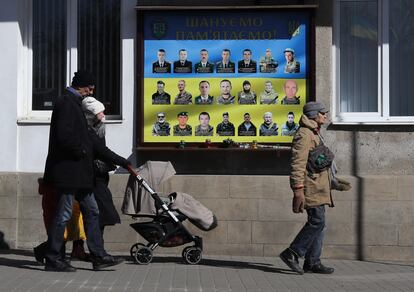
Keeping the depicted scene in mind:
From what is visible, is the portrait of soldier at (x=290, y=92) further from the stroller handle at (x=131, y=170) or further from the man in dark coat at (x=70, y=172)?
the man in dark coat at (x=70, y=172)

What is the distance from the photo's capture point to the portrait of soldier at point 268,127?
1005 cm

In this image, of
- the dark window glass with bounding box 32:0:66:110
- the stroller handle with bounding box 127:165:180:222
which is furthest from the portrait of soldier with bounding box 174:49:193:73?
the stroller handle with bounding box 127:165:180:222

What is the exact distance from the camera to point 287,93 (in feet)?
33.0

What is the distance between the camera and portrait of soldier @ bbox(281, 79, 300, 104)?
1005cm

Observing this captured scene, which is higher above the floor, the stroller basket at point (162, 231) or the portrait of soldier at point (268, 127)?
the portrait of soldier at point (268, 127)

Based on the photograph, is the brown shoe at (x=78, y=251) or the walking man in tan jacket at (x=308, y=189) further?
the brown shoe at (x=78, y=251)

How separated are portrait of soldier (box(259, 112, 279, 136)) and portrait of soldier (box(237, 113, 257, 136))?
0.33 ft

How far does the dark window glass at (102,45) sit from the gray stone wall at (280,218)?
1.27 meters

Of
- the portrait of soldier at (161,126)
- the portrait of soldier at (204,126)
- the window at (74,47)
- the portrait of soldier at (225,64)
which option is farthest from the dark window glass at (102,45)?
the portrait of soldier at (225,64)

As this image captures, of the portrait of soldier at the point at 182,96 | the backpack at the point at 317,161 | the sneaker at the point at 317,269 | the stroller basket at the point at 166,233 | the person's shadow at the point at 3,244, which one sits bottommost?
the sneaker at the point at 317,269

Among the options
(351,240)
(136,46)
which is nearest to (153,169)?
(136,46)

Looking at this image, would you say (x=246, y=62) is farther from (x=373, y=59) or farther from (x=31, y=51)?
(x=31, y=51)

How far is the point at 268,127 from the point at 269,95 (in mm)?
408

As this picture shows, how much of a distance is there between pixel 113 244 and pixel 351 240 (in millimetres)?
3016
